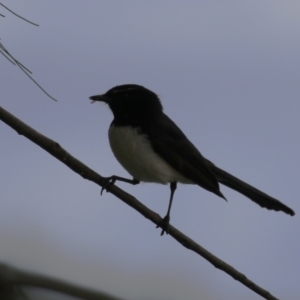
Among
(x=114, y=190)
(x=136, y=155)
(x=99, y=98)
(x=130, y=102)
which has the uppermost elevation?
(x=130, y=102)

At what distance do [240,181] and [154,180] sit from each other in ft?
2.87

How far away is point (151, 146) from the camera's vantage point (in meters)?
4.48

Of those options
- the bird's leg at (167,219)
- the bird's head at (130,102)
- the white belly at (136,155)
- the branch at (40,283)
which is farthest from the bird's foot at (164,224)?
the branch at (40,283)

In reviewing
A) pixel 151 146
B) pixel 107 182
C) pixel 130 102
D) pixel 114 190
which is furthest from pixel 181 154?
pixel 114 190

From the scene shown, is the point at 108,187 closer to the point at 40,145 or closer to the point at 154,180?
the point at 40,145

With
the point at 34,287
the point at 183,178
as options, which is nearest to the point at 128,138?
the point at 183,178

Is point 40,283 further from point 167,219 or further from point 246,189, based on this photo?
point 246,189

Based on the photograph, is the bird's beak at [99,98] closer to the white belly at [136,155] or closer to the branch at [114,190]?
the white belly at [136,155]

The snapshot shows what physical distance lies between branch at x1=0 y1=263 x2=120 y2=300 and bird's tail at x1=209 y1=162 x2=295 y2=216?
3.04 m

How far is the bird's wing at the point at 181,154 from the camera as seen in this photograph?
4520 millimetres

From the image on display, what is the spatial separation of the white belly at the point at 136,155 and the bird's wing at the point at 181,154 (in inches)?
2.5

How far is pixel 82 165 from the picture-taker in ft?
9.30

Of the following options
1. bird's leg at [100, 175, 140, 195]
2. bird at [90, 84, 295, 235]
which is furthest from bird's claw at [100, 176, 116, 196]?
bird at [90, 84, 295, 235]

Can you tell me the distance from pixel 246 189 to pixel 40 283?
3338 mm
